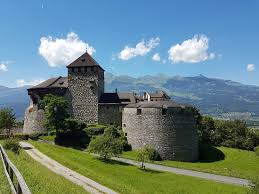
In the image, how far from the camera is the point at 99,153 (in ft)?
177

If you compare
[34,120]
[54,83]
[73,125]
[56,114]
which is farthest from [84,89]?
[34,120]

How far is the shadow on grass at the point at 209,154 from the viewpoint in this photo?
66194mm

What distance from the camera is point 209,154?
6981 centimetres

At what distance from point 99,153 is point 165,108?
15471 millimetres

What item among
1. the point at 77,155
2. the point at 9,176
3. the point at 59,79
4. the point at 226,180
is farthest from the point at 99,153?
the point at 9,176

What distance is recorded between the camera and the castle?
209 feet

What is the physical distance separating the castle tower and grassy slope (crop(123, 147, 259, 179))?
47.4 ft

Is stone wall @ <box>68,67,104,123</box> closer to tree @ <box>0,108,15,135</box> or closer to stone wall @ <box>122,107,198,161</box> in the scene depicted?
stone wall @ <box>122,107,198,161</box>

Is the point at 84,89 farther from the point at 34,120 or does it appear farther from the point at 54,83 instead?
the point at 34,120

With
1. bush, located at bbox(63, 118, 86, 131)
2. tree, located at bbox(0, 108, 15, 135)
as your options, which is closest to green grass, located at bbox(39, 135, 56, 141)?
bush, located at bbox(63, 118, 86, 131)

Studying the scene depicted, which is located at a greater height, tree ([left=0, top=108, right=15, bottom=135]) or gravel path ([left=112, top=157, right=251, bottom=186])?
tree ([left=0, top=108, right=15, bottom=135])

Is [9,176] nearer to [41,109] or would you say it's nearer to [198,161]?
[198,161]

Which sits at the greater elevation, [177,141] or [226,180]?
[177,141]

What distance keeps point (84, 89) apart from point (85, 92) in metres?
0.64
